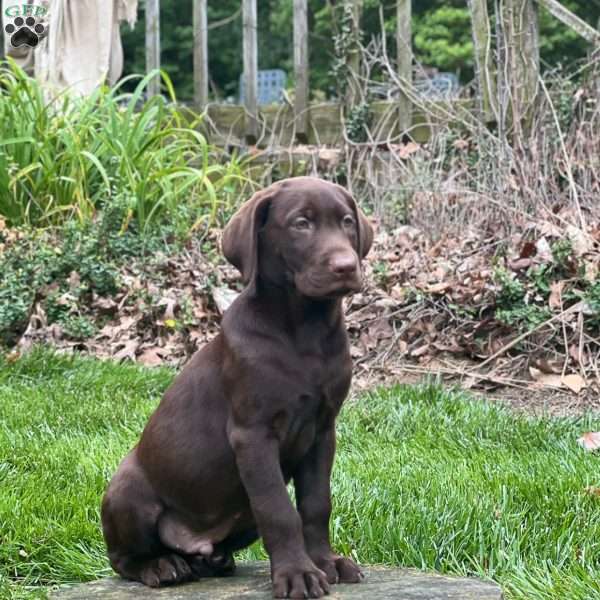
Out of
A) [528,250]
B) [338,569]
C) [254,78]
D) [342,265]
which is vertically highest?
[254,78]

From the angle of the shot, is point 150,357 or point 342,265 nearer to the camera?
point 342,265

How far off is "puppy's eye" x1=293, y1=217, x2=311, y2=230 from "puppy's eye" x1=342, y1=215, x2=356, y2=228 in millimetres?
119

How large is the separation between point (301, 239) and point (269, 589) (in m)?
0.96

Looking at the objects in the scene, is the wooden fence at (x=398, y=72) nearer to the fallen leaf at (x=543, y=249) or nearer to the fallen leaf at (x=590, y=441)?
the fallen leaf at (x=543, y=249)

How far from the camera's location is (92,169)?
852 cm

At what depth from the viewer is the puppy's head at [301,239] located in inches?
114

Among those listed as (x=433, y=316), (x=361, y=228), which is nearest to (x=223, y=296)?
(x=433, y=316)

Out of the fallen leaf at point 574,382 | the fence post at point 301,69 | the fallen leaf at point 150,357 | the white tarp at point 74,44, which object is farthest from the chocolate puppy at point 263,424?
the white tarp at point 74,44

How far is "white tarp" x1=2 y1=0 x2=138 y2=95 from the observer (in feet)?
33.3

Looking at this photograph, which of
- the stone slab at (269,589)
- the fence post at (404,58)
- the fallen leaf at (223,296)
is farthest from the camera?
the fence post at (404,58)

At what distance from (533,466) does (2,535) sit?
208 cm

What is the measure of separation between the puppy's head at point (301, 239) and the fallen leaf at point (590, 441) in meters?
2.13

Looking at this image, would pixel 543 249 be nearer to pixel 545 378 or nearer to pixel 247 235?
pixel 545 378

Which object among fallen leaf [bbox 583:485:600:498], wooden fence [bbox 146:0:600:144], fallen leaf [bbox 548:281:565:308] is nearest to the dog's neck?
fallen leaf [bbox 583:485:600:498]
